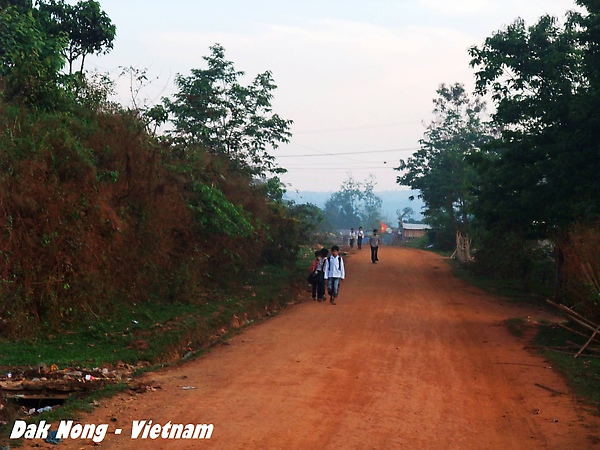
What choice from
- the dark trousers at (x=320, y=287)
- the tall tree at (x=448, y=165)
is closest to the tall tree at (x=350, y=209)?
the tall tree at (x=448, y=165)

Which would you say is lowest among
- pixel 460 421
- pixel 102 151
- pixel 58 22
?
pixel 460 421

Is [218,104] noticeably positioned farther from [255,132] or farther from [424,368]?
[424,368]

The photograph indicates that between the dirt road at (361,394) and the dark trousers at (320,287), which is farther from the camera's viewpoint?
the dark trousers at (320,287)

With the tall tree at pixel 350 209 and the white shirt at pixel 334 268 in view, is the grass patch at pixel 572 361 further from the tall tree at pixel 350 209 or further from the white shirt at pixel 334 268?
the tall tree at pixel 350 209

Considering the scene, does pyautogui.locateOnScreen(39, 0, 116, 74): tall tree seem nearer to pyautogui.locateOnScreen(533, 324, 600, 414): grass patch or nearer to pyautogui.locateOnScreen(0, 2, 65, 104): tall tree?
pyautogui.locateOnScreen(0, 2, 65, 104): tall tree

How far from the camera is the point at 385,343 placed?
13.4 m

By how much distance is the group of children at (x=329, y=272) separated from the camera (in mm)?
19312

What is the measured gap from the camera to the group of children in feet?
63.4

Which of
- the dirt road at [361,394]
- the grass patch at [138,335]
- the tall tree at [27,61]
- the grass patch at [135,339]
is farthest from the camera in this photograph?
the tall tree at [27,61]

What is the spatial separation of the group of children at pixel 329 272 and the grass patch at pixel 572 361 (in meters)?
5.62

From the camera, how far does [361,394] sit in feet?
30.4

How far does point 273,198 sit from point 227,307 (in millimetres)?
11995

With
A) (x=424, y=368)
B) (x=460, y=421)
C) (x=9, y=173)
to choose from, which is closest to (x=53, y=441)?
(x=460, y=421)

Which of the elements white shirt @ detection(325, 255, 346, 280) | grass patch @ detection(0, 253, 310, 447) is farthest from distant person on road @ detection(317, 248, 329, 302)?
grass patch @ detection(0, 253, 310, 447)
